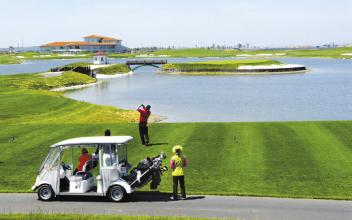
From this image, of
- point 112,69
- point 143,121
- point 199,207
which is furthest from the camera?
point 112,69

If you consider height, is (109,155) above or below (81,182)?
above

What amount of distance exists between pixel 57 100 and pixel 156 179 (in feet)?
126

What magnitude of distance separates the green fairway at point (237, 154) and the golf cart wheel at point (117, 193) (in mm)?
2637

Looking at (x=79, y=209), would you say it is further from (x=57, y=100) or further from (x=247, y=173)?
(x=57, y=100)

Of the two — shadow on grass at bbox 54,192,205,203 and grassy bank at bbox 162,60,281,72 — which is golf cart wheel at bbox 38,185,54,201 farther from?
grassy bank at bbox 162,60,281,72

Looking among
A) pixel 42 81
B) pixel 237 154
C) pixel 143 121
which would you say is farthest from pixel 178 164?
pixel 42 81

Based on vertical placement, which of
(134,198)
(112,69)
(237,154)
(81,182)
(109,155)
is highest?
(109,155)

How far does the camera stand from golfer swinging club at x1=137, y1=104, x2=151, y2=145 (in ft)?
75.2

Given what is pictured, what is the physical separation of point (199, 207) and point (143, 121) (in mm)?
9350

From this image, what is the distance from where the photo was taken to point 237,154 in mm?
20859

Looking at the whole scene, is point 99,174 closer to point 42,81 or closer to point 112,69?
point 42,81

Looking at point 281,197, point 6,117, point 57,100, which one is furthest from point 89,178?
point 57,100

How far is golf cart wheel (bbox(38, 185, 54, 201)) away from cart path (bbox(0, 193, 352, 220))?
173 millimetres

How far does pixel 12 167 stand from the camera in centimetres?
2008
